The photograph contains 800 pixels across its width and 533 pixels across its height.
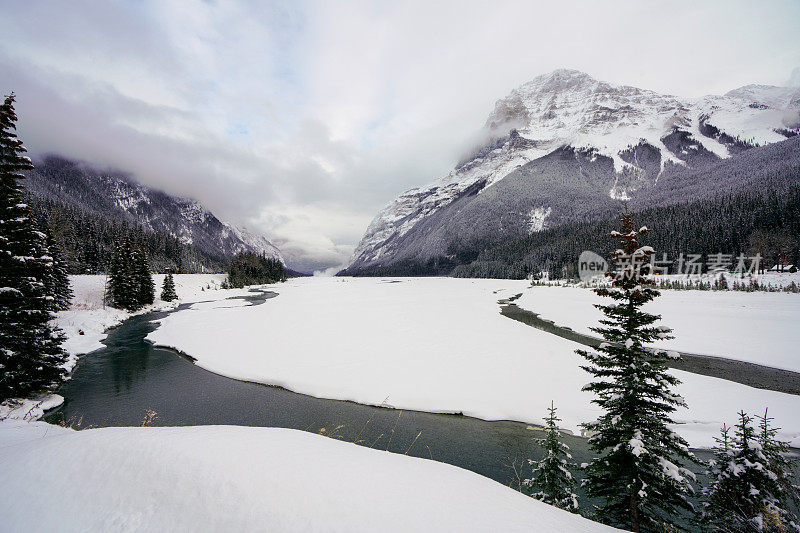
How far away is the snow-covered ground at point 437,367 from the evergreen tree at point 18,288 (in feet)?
24.9

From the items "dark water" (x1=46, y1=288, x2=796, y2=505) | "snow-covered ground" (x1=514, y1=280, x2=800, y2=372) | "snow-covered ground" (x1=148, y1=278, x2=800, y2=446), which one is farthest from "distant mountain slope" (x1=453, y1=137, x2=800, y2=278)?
"dark water" (x1=46, y1=288, x2=796, y2=505)

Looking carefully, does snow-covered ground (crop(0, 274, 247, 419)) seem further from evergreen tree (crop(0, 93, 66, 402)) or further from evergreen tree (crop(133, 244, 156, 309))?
evergreen tree (crop(133, 244, 156, 309))

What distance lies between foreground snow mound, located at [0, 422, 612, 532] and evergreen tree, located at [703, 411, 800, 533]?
15.8 ft

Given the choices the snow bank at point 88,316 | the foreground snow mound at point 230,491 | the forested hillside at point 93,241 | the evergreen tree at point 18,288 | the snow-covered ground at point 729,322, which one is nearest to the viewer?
the foreground snow mound at point 230,491

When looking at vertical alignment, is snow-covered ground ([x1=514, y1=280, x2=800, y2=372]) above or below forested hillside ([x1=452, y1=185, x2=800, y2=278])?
below

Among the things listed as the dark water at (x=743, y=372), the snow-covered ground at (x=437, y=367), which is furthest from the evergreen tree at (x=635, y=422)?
the dark water at (x=743, y=372)

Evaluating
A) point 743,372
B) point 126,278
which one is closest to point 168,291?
point 126,278

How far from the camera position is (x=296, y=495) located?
3.37 m

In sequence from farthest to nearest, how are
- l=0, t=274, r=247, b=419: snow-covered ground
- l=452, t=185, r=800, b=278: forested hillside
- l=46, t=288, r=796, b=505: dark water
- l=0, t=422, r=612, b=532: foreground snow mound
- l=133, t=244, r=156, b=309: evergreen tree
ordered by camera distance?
l=452, t=185, r=800, b=278: forested hillside < l=133, t=244, r=156, b=309: evergreen tree < l=0, t=274, r=247, b=419: snow-covered ground < l=46, t=288, r=796, b=505: dark water < l=0, t=422, r=612, b=532: foreground snow mound

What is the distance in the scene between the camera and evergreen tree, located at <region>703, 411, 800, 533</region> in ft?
18.9

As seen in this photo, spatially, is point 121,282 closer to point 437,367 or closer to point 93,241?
point 437,367

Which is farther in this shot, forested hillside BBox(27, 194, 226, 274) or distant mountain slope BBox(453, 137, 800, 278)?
distant mountain slope BBox(453, 137, 800, 278)

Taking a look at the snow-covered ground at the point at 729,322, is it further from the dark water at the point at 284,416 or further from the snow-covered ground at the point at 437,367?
the dark water at the point at 284,416

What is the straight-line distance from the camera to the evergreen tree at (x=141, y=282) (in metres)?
45.4
